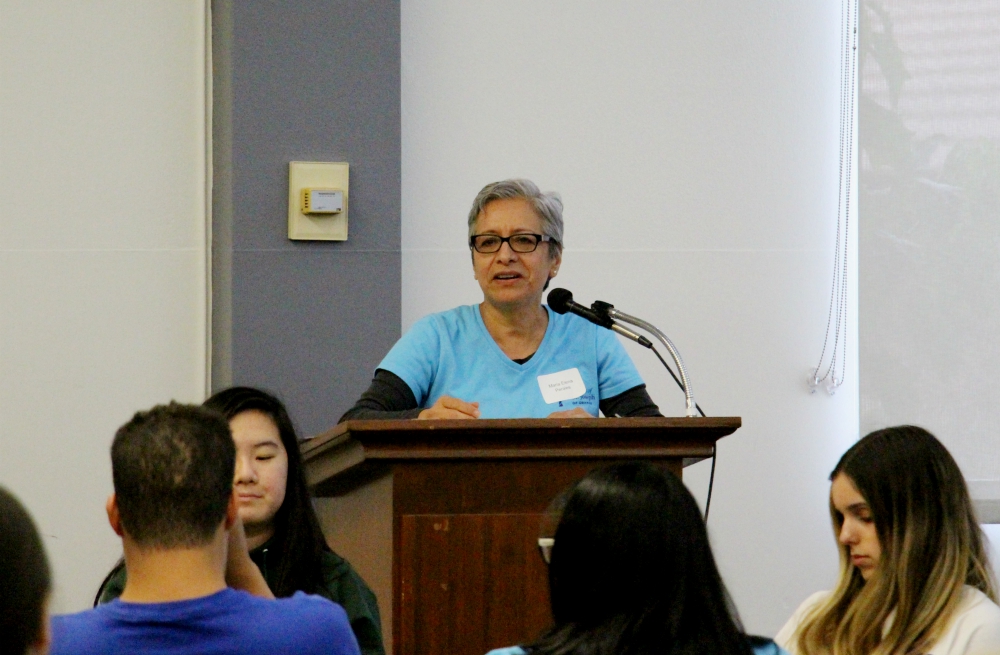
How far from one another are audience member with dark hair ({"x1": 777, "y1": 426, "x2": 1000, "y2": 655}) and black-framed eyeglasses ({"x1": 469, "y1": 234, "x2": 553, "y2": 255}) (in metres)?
1.06

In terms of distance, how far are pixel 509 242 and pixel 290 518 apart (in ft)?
3.82

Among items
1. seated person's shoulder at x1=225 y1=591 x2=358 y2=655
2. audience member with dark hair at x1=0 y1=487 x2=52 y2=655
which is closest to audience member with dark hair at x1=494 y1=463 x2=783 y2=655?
seated person's shoulder at x1=225 y1=591 x2=358 y2=655

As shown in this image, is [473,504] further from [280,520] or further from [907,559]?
[907,559]

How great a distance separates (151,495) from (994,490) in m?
3.48

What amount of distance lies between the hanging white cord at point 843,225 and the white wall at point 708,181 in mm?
34

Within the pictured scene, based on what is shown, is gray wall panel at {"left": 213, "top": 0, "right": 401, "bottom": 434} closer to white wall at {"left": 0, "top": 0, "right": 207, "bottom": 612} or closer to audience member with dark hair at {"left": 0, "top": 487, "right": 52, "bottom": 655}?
white wall at {"left": 0, "top": 0, "right": 207, "bottom": 612}

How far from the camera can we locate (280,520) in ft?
6.98

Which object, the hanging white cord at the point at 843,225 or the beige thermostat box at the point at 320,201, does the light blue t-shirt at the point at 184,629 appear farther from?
the hanging white cord at the point at 843,225

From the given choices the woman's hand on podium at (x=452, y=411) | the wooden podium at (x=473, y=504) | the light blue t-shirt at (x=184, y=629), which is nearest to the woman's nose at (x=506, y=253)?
the woman's hand on podium at (x=452, y=411)

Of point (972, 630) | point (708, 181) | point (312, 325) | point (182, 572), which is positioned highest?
point (708, 181)

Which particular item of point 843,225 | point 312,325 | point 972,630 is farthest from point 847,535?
point 843,225

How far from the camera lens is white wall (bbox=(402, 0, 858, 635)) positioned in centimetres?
431

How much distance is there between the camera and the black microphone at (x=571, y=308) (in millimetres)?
2891

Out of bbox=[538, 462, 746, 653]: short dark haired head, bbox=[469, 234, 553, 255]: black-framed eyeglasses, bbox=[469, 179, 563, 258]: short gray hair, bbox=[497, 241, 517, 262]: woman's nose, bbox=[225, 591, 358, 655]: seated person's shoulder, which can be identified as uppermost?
bbox=[469, 179, 563, 258]: short gray hair
